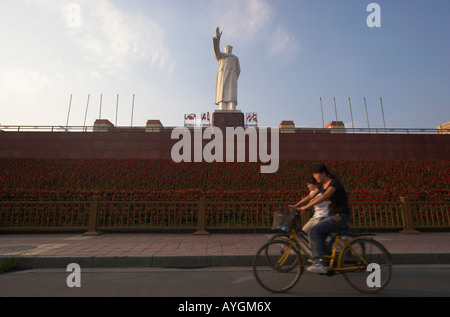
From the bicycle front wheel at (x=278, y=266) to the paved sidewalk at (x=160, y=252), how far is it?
1.38m

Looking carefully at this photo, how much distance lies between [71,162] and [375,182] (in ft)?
50.8

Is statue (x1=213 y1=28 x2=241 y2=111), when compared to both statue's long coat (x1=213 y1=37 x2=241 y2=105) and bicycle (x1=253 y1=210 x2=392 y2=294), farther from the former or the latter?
bicycle (x1=253 y1=210 x2=392 y2=294)

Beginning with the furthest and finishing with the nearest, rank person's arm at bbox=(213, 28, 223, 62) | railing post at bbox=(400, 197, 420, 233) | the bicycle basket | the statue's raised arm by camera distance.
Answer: person's arm at bbox=(213, 28, 223, 62), the statue's raised arm, railing post at bbox=(400, 197, 420, 233), the bicycle basket

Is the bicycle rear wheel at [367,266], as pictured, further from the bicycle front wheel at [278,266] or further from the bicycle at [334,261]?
the bicycle front wheel at [278,266]

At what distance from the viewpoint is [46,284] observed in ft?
11.2

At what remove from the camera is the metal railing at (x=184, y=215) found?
23.7ft

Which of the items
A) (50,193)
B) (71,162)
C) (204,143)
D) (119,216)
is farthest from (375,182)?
(71,162)

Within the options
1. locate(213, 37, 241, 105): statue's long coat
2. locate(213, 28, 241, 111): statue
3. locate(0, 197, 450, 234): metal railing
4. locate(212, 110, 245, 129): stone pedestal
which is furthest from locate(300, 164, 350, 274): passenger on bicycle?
locate(213, 37, 241, 105): statue's long coat

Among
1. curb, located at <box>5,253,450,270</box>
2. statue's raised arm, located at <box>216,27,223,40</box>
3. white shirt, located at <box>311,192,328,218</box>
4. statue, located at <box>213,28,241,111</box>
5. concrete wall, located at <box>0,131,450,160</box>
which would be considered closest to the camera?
white shirt, located at <box>311,192,328,218</box>

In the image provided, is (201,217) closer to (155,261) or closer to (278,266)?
(155,261)

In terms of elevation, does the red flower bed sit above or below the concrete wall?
below

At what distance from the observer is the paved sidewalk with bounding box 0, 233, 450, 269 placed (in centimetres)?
440

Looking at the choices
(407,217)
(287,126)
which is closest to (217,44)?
(287,126)

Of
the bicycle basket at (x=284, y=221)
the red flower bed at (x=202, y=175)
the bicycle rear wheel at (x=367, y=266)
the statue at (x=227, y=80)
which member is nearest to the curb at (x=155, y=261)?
the bicycle basket at (x=284, y=221)
